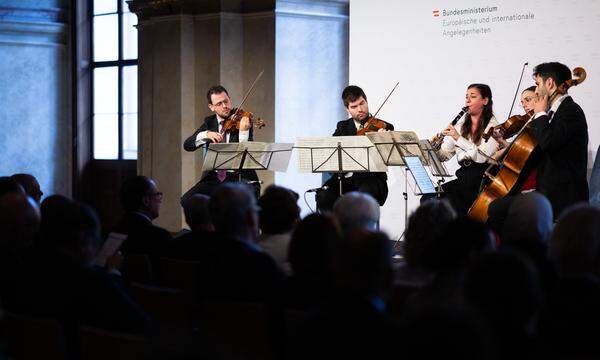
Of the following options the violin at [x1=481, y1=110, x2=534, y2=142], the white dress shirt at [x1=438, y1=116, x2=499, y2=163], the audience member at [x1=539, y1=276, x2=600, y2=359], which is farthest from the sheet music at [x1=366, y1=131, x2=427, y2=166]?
the audience member at [x1=539, y1=276, x2=600, y2=359]

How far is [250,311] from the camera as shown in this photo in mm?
2582

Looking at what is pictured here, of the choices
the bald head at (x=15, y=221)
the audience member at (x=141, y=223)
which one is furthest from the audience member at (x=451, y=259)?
the audience member at (x=141, y=223)

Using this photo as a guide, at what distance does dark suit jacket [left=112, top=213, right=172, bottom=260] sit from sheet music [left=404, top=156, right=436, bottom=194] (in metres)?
2.58

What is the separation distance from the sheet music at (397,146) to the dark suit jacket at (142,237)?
2648 millimetres

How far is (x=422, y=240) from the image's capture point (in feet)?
10.6

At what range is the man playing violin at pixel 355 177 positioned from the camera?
7281mm

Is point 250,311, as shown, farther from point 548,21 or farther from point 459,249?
point 548,21

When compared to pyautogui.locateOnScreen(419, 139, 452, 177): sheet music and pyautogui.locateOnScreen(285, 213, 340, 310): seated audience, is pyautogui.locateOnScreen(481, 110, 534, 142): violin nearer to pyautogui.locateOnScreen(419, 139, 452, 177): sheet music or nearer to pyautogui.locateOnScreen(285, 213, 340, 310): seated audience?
pyautogui.locateOnScreen(419, 139, 452, 177): sheet music

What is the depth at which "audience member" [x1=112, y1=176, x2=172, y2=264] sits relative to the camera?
4.30 m

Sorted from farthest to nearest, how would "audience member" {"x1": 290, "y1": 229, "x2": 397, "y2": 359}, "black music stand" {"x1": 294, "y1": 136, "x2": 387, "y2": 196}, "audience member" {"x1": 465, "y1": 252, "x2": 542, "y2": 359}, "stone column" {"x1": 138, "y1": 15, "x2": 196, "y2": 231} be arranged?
1. "stone column" {"x1": 138, "y1": 15, "x2": 196, "y2": 231}
2. "black music stand" {"x1": 294, "y1": 136, "x2": 387, "y2": 196}
3. "audience member" {"x1": 465, "y1": 252, "x2": 542, "y2": 359}
4. "audience member" {"x1": 290, "y1": 229, "x2": 397, "y2": 359}

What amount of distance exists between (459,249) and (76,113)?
31.0 feet

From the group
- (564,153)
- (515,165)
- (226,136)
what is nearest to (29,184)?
(226,136)

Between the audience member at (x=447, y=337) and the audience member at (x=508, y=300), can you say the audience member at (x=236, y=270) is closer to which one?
the audience member at (x=508, y=300)

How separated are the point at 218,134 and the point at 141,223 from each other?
9.71 feet
